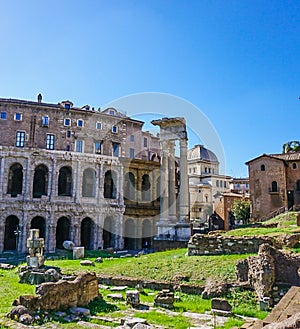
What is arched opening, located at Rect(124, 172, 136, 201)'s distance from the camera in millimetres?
42250

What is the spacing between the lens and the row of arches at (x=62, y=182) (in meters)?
37.6

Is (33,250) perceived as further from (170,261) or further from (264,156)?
(264,156)

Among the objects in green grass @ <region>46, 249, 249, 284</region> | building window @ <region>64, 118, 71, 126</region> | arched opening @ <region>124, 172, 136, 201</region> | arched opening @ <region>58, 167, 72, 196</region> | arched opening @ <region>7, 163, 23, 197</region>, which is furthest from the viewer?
arched opening @ <region>124, 172, 136, 201</region>

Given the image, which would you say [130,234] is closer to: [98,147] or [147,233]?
[147,233]

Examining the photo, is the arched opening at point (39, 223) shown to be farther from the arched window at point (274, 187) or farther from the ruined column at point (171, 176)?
the arched window at point (274, 187)

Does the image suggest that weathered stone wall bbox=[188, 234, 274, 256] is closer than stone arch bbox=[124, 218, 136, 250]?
Yes

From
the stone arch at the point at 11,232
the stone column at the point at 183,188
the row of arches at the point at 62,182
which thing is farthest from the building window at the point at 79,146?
the stone column at the point at 183,188

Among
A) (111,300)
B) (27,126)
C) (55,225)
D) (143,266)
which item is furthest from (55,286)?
(27,126)

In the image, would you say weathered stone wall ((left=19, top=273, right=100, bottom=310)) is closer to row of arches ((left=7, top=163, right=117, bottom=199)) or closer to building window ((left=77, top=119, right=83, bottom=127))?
row of arches ((left=7, top=163, right=117, bottom=199))

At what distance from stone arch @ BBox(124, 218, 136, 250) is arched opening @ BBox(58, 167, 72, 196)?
8.04m

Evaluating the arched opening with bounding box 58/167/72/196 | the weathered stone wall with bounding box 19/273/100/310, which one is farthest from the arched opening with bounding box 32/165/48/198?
the weathered stone wall with bounding box 19/273/100/310

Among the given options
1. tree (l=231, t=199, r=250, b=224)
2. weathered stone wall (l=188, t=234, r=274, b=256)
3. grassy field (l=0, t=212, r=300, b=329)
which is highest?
tree (l=231, t=199, r=250, b=224)

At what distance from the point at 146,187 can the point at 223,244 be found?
1064 inches

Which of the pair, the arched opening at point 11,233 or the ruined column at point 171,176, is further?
the arched opening at point 11,233
